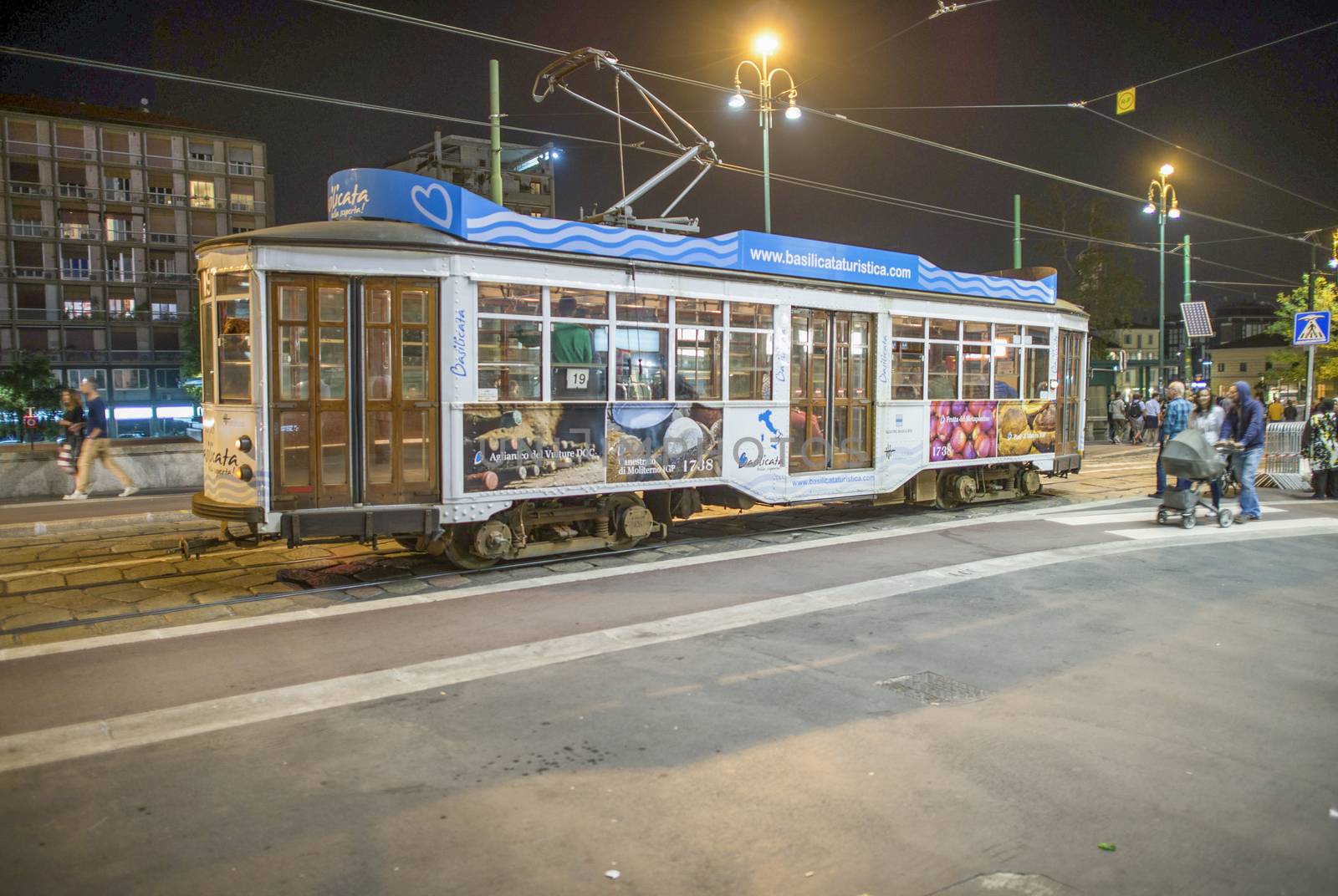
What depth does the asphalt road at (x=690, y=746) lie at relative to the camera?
369 cm

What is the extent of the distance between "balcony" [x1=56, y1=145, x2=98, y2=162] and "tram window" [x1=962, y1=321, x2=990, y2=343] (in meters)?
66.5

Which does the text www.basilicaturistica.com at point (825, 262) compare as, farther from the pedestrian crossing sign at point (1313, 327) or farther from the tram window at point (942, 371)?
the pedestrian crossing sign at point (1313, 327)

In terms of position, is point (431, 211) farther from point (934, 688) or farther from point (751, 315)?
point (934, 688)

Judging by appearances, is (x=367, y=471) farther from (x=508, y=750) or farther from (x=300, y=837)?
(x=300, y=837)

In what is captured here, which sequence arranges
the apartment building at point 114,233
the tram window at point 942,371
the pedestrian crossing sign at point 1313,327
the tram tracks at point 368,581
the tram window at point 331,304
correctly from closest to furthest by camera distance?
1. the tram tracks at point 368,581
2. the tram window at point 331,304
3. the tram window at point 942,371
4. the pedestrian crossing sign at point 1313,327
5. the apartment building at point 114,233

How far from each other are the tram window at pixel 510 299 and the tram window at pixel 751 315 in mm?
2654

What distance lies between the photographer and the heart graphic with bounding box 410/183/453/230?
870cm

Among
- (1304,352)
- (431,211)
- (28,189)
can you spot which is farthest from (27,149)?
(1304,352)

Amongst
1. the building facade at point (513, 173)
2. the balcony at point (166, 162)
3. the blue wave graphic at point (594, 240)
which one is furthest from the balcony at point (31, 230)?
the blue wave graphic at point (594, 240)

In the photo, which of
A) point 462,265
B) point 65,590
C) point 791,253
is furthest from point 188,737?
point 791,253

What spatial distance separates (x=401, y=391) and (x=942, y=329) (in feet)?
27.0

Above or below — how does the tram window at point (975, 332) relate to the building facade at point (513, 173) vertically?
below

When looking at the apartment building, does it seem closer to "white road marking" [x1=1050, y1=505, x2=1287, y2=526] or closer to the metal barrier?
"white road marking" [x1=1050, y1=505, x2=1287, y2=526]

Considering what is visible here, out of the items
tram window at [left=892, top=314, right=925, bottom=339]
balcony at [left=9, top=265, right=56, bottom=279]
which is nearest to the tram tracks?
tram window at [left=892, top=314, right=925, bottom=339]
